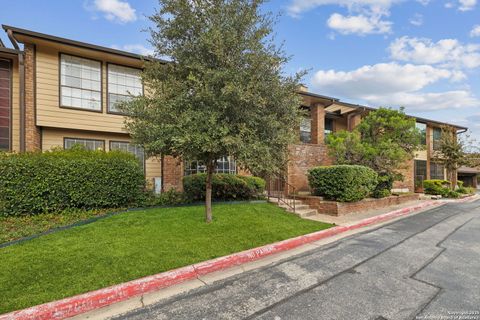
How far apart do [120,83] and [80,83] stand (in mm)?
1565

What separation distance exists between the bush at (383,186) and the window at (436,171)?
16.2m

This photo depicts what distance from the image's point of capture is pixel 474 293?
3.73 meters

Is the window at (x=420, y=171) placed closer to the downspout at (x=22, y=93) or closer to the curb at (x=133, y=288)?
the curb at (x=133, y=288)

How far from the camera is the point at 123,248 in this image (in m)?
5.01

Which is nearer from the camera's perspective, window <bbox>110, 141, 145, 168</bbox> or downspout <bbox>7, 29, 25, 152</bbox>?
downspout <bbox>7, 29, 25, 152</bbox>

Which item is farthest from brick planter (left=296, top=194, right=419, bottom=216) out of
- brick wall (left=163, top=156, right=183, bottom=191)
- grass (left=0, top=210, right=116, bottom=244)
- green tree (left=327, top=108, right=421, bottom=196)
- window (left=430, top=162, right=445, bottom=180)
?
window (left=430, top=162, right=445, bottom=180)

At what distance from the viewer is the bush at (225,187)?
9.47m

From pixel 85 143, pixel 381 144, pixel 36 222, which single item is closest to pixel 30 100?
pixel 85 143

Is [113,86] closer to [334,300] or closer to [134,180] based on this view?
[134,180]

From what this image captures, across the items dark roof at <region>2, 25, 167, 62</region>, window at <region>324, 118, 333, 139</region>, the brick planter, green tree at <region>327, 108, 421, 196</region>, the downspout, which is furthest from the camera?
window at <region>324, 118, 333, 139</region>

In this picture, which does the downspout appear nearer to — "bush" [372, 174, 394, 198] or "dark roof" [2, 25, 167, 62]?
"dark roof" [2, 25, 167, 62]

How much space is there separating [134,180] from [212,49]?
4898mm

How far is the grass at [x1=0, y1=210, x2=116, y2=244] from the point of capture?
5.65m

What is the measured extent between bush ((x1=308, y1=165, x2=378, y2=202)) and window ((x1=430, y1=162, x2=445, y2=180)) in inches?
753
